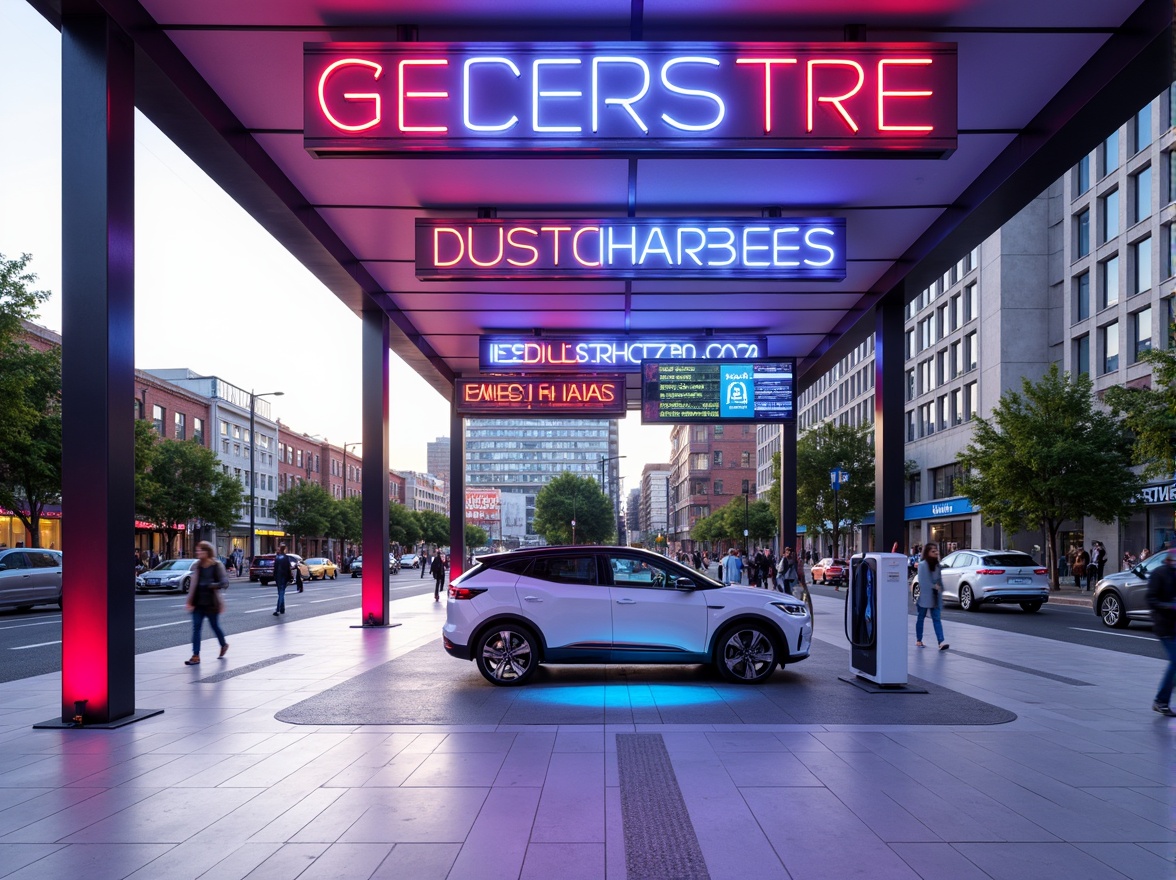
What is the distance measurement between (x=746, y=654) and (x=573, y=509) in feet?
270

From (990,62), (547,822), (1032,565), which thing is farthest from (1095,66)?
(1032,565)

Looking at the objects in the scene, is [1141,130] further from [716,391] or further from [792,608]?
[792,608]

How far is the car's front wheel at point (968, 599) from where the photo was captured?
80.2 ft

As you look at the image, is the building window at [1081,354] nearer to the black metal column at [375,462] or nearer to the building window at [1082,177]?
the building window at [1082,177]

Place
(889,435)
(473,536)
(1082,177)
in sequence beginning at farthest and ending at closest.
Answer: (473,536) < (1082,177) < (889,435)

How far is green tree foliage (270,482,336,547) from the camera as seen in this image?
231 feet

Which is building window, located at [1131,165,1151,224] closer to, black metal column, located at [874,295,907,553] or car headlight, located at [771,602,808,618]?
black metal column, located at [874,295,907,553]

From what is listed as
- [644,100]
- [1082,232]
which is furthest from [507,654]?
[1082,232]

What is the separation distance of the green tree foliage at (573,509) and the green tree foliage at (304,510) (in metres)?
28.3

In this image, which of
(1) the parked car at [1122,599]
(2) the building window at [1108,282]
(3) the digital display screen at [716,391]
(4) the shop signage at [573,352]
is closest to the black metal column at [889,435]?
(3) the digital display screen at [716,391]

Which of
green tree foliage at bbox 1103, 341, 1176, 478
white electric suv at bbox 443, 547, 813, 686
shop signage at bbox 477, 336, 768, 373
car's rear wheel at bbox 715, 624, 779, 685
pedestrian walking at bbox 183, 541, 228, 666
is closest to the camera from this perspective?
white electric suv at bbox 443, 547, 813, 686

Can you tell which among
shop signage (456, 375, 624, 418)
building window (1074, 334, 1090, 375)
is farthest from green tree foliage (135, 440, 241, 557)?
building window (1074, 334, 1090, 375)

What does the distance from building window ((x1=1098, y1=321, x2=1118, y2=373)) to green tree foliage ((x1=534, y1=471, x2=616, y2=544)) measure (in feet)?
192

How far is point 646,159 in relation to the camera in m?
9.72
